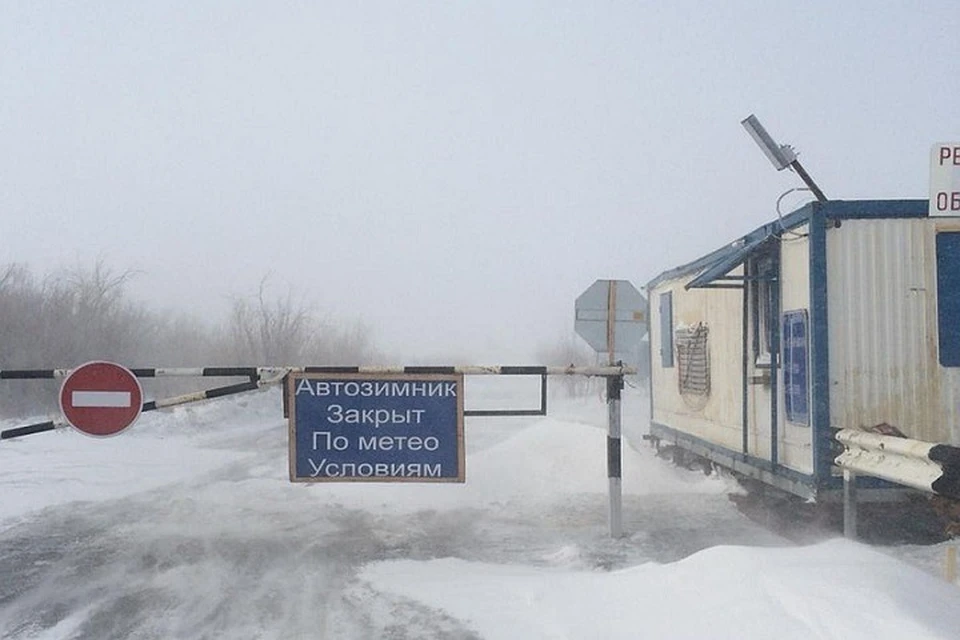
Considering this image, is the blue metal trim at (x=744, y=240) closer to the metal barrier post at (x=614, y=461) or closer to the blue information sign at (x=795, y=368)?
the blue information sign at (x=795, y=368)

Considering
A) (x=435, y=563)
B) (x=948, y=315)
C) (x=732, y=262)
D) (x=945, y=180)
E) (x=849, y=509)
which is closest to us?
(x=945, y=180)

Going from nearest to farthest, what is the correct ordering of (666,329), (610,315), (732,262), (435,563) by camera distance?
(435,563) < (610,315) < (732,262) < (666,329)

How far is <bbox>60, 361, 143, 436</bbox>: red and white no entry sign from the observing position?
25.2 ft

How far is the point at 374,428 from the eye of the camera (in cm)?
786

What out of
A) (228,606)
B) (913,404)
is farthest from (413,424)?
(913,404)

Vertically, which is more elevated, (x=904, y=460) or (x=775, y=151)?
(x=775, y=151)

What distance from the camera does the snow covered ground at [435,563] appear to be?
5.12 meters

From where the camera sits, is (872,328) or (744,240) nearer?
(872,328)

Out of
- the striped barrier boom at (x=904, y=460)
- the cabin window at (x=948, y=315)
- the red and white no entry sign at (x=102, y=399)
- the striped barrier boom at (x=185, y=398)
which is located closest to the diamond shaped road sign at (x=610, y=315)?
the striped barrier boom at (x=904, y=460)

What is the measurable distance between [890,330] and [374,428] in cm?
457

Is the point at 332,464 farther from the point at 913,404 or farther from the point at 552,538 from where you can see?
the point at 913,404

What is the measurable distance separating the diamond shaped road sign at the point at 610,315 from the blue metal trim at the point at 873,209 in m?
1.88

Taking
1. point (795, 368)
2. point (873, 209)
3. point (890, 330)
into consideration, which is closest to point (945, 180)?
point (873, 209)

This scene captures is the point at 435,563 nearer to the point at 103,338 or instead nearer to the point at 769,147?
the point at 769,147
